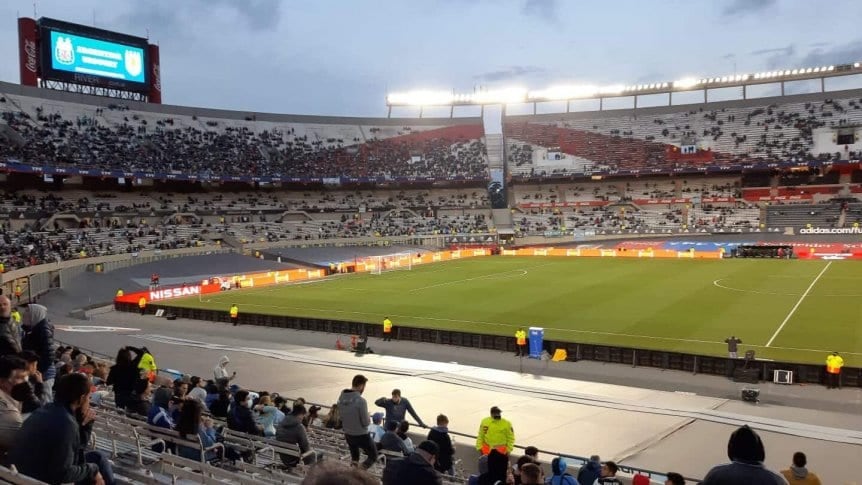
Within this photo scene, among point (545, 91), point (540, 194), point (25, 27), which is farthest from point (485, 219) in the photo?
point (25, 27)

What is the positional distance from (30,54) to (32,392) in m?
74.6

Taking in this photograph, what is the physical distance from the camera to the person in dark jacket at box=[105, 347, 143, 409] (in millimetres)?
9430

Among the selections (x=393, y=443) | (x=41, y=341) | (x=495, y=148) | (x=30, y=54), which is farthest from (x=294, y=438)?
(x=495, y=148)

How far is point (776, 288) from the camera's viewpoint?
3988cm

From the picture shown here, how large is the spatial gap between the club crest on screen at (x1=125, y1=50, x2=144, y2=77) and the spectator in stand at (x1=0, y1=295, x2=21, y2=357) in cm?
7229

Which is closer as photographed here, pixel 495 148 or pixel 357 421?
pixel 357 421

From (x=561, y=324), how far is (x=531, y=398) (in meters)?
13.4

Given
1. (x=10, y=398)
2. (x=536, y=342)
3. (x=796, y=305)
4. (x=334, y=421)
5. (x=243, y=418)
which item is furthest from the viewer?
(x=796, y=305)

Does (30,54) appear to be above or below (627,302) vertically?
above

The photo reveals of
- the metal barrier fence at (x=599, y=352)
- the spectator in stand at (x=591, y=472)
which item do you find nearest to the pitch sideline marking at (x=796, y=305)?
the metal barrier fence at (x=599, y=352)

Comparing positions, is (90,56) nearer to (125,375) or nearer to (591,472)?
(125,375)

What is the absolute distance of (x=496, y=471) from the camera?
8289 millimetres

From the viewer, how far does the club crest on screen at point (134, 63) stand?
7131 centimetres

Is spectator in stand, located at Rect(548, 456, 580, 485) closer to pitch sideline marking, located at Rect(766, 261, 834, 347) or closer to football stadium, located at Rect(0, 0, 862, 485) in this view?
football stadium, located at Rect(0, 0, 862, 485)
